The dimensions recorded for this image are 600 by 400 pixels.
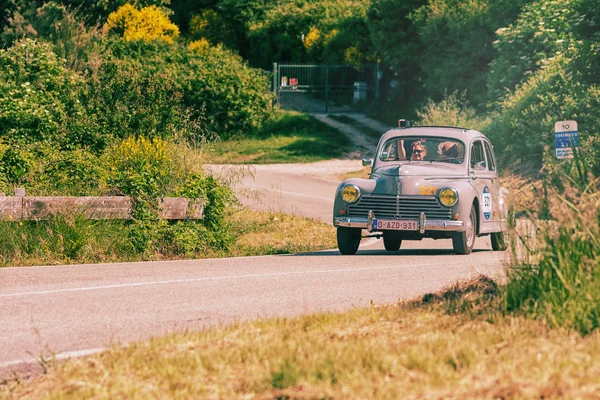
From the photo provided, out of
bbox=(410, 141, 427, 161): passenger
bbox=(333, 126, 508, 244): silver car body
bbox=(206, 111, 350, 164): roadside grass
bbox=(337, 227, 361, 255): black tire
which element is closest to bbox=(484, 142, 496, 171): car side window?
bbox=(333, 126, 508, 244): silver car body

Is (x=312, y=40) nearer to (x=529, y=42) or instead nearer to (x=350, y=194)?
(x=529, y=42)

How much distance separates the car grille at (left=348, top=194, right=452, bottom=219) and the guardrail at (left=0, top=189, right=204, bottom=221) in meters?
2.53

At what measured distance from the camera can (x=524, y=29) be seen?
1393 inches

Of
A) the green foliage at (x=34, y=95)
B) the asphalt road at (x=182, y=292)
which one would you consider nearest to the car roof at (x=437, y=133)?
the asphalt road at (x=182, y=292)

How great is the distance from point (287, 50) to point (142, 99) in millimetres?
35376

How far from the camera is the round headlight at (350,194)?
1556cm

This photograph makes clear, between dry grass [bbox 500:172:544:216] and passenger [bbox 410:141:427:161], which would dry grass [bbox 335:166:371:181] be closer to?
passenger [bbox 410:141:427:161]

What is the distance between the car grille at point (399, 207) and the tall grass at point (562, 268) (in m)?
6.21

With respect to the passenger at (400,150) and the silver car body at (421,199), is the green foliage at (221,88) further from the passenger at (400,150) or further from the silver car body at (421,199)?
the silver car body at (421,199)

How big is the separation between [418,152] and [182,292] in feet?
21.5

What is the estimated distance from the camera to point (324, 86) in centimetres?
5284

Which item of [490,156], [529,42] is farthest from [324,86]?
[490,156]

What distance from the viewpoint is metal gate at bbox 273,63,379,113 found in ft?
170

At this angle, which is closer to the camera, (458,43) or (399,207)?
(399,207)
